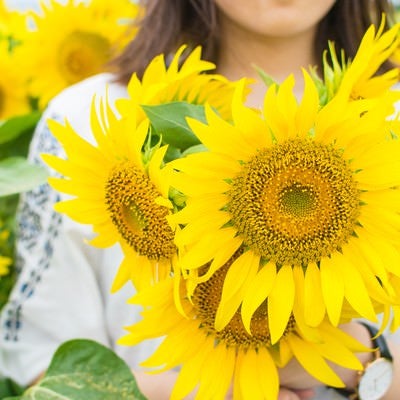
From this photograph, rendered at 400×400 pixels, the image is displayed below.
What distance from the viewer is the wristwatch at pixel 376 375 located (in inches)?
30.7

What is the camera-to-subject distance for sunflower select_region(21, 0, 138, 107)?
1.19 m

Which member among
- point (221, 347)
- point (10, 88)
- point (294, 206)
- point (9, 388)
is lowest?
point (9, 388)

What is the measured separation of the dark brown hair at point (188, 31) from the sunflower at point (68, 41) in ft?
0.32

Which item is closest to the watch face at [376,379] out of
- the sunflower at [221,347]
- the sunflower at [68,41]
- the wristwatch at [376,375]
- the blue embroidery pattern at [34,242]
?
the wristwatch at [376,375]

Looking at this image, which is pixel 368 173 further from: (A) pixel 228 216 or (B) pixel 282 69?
(B) pixel 282 69

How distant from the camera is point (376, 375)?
79 cm

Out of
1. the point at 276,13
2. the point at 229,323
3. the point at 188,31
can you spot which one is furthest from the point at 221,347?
the point at 188,31

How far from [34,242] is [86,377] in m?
0.37

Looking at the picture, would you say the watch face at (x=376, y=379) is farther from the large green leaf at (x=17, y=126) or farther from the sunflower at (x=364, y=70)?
the large green leaf at (x=17, y=126)

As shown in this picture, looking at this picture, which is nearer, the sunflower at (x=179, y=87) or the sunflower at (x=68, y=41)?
the sunflower at (x=179, y=87)

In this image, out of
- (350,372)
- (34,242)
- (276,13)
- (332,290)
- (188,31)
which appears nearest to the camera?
(332,290)

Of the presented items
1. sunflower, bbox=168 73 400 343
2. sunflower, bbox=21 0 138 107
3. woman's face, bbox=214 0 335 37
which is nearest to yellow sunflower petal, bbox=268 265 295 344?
sunflower, bbox=168 73 400 343

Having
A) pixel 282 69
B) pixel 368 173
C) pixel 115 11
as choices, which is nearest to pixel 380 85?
pixel 368 173

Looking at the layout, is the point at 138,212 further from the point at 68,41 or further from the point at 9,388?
the point at 68,41
